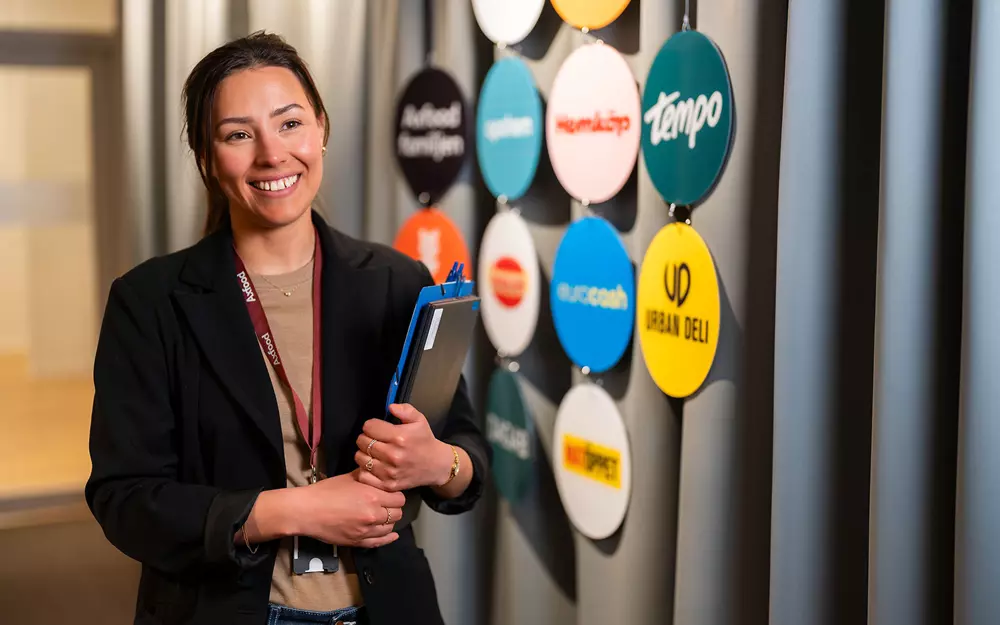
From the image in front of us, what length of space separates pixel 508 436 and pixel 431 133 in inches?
27.8

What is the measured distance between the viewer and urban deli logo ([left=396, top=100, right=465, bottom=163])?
2.27 m

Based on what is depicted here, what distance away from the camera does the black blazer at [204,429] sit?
1.21 meters

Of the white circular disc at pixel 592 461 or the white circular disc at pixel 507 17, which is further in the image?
the white circular disc at pixel 507 17

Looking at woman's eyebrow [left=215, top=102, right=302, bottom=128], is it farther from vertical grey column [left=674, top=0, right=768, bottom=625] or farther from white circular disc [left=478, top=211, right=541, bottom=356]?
white circular disc [left=478, top=211, right=541, bottom=356]

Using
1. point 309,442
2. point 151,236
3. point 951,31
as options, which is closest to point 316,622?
point 309,442

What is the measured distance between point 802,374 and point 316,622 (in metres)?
0.68

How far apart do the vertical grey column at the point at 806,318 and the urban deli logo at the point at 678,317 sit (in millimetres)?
218

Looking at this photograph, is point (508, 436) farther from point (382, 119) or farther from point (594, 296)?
point (382, 119)

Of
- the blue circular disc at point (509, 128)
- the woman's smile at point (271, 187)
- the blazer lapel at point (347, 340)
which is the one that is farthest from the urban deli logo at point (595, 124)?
the woman's smile at point (271, 187)

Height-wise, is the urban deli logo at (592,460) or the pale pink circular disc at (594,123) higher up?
Answer: the pale pink circular disc at (594,123)

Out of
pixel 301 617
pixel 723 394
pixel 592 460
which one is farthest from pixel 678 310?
pixel 301 617

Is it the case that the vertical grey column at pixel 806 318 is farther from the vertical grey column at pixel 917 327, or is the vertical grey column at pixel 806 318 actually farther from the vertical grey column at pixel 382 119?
the vertical grey column at pixel 382 119

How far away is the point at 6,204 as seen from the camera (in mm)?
3000

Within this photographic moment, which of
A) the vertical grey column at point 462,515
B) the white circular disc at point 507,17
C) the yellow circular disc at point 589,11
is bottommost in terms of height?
the vertical grey column at point 462,515
